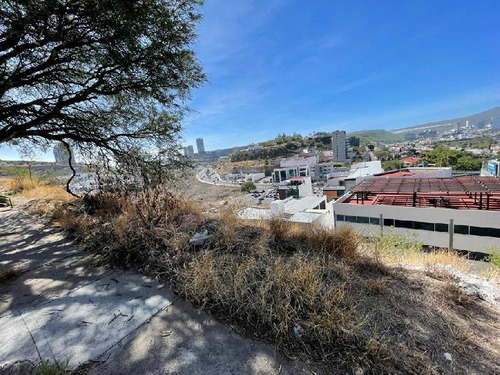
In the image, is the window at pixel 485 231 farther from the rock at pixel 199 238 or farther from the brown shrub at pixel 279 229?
the rock at pixel 199 238

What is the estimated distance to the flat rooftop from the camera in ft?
36.0

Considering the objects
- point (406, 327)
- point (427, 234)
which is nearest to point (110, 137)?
point (406, 327)

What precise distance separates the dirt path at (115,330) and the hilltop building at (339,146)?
88271mm

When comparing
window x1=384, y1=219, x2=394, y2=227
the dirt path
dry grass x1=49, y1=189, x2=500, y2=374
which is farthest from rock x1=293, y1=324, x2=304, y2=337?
window x1=384, y1=219, x2=394, y2=227

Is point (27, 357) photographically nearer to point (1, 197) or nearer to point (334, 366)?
point (334, 366)

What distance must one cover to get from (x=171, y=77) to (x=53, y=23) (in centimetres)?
159

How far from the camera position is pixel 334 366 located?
1370 mm

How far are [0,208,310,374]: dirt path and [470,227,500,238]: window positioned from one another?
13.5 m

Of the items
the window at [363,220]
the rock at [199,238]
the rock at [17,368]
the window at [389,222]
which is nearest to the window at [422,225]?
the window at [389,222]

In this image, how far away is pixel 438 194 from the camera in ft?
44.9

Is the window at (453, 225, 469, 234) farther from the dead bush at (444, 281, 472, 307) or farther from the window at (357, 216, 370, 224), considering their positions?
the dead bush at (444, 281, 472, 307)

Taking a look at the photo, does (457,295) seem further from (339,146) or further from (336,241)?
(339,146)

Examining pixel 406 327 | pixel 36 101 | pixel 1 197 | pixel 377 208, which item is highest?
pixel 36 101

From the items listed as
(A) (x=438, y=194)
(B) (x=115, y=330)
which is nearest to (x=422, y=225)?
(A) (x=438, y=194)
